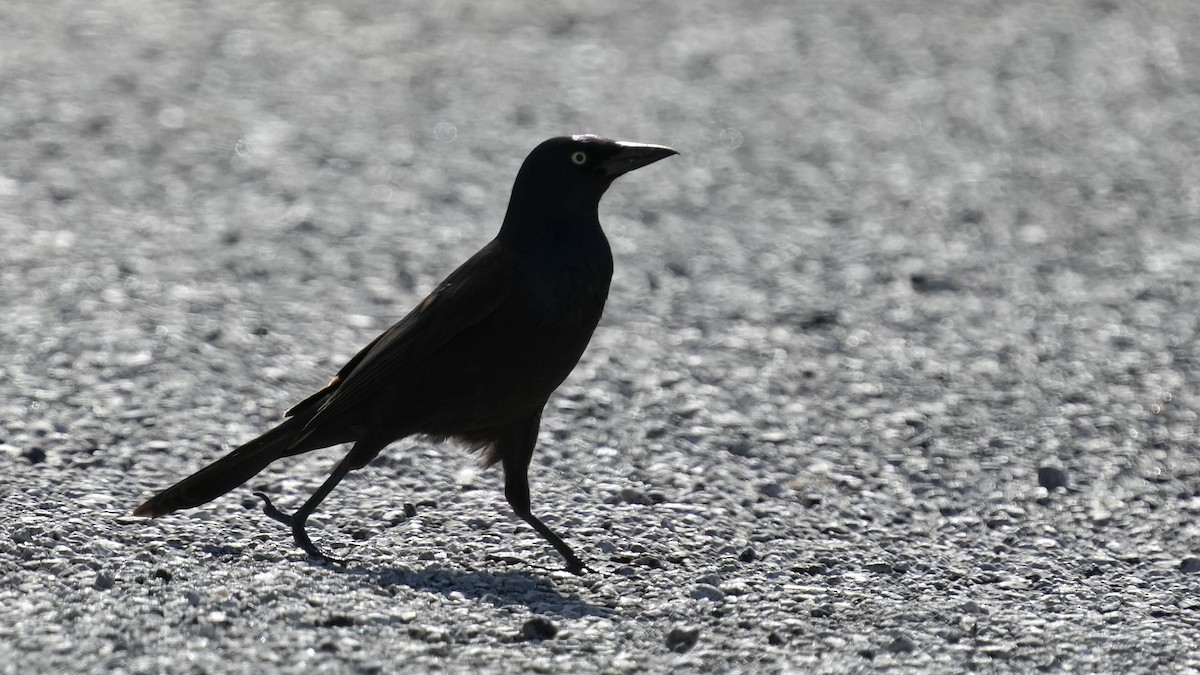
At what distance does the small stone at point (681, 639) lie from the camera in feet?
Answer: 14.4

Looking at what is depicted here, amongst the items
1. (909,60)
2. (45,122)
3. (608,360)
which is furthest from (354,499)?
(909,60)

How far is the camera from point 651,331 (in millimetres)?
7598

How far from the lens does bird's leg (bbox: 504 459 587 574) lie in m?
5.00

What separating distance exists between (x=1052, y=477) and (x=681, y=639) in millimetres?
2074

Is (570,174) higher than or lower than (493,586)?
higher

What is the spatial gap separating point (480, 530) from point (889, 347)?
271cm

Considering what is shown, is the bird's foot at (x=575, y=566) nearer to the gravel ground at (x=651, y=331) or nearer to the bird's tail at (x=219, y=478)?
the gravel ground at (x=651, y=331)

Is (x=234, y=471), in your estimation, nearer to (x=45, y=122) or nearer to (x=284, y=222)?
(x=284, y=222)

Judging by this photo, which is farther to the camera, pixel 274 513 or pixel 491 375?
pixel 274 513

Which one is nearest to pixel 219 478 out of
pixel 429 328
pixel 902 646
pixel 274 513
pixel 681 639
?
pixel 274 513

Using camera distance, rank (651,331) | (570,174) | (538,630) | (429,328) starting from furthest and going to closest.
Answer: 1. (651,331)
2. (570,174)
3. (429,328)
4. (538,630)

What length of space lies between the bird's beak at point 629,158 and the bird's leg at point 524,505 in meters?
0.92

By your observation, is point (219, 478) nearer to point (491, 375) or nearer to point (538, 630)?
point (491, 375)

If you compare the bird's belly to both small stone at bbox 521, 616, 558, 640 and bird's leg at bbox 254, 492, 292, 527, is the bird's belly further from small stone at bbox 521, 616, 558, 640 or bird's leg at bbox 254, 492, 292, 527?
small stone at bbox 521, 616, 558, 640
